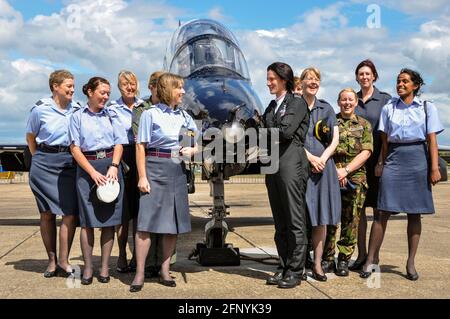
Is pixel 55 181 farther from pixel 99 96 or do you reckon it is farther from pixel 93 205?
pixel 99 96

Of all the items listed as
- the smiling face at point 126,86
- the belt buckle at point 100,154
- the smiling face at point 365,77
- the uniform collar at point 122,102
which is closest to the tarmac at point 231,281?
the belt buckle at point 100,154

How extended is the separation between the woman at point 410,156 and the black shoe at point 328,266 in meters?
0.33

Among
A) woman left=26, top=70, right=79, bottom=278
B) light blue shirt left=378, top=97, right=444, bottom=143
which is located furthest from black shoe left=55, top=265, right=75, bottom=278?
light blue shirt left=378, top=97, right=444, bottom=143

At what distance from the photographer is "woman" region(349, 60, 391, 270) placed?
5699 mm

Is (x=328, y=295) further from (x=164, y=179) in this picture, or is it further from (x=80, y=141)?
(x=80, y=141)

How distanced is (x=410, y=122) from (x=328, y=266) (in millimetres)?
1608

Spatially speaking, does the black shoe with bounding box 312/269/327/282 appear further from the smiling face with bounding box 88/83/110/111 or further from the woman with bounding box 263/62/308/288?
the smiling face with bounding box 88/83/110/111

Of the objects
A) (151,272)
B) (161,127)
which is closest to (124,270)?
(151,272)

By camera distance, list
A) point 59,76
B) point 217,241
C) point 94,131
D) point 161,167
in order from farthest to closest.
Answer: point 217,241, point 59,76, point 94,131, point 161,167

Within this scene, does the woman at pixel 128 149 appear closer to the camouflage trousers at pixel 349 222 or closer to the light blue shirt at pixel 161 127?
the light blue shirt at pixel 161 127

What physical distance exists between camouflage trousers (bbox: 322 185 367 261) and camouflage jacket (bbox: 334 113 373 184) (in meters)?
0.13

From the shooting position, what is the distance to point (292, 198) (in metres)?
4.79
